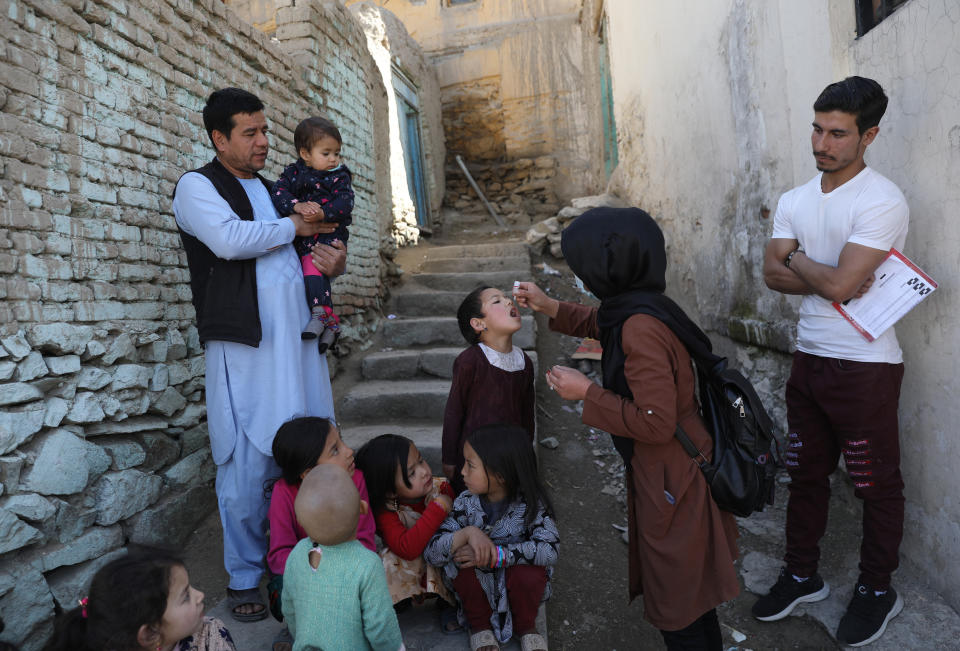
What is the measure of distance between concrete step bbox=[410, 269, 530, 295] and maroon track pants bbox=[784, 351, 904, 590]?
3.65m

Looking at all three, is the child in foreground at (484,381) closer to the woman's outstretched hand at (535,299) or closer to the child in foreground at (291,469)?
the woman's outstretched hand at (535,299)

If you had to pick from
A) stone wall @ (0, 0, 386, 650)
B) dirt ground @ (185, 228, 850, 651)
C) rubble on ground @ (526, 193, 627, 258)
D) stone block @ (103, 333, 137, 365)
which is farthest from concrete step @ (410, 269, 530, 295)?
stone block @ (103, 333, 137, 365)

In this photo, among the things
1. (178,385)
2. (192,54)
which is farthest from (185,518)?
(192,54)

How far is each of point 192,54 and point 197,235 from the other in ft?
5.32

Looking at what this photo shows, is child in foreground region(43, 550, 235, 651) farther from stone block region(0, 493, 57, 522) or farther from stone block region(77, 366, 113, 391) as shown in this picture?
stone block region(77, 366, 113, 391)

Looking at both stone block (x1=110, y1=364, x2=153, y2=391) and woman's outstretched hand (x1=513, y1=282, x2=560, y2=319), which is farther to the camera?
stone block (x1=110, y1=364, x2=153, y2=391)

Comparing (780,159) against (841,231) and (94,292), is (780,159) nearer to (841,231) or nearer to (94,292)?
(841,231)

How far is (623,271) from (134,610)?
153 cm

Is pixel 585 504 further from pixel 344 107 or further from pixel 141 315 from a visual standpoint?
pixel 344 107

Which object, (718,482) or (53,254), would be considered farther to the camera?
(53,254)

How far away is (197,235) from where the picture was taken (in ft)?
7.11

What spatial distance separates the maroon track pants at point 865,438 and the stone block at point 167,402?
2736 mm

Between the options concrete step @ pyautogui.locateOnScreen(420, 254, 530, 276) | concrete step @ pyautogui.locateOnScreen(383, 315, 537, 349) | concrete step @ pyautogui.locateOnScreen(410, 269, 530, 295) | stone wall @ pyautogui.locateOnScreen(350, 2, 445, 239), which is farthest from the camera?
stone wall @ pyautogui.locateOnScreen(350, 2, 445, 239)

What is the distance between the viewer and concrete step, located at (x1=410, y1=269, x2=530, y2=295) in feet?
18.8
